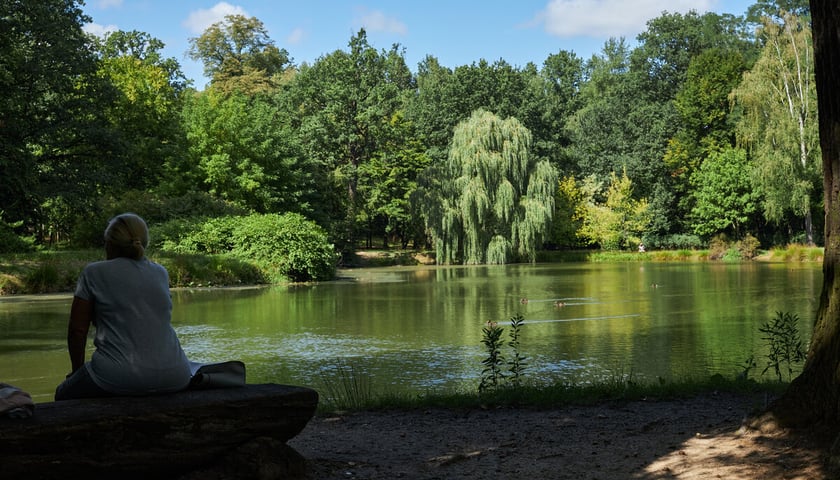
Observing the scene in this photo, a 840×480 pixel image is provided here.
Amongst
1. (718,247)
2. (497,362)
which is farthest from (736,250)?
(497,362)

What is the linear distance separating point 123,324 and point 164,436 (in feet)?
1.88

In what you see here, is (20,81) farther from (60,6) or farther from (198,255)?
(198,255)

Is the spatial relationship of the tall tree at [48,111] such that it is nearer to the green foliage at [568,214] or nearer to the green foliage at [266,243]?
the green foliage at [266,243]

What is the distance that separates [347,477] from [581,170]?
5513 cm

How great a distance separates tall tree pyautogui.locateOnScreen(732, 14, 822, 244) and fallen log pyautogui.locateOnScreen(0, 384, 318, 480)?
3881 centimetres

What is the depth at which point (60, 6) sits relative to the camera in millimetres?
27797

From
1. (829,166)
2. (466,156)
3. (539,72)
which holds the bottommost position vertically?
(829,166)

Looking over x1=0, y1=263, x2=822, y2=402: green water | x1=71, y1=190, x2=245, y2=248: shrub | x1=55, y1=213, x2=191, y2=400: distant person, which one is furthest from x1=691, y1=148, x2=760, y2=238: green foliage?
x1=55, y1=213, x2=191, y2=400: distant person

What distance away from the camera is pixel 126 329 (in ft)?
12.7

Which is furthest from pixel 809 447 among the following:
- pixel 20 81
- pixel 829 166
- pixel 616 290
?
pixel 20 81

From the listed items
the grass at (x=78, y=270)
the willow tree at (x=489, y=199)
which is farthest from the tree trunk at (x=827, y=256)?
the willow tree at (x=489, y=199)

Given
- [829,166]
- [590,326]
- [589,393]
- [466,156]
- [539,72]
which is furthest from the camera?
[539,72]

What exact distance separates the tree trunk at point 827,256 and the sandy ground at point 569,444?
19cm

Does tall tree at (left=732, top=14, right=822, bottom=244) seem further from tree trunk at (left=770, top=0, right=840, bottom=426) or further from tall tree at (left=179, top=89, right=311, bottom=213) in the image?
tree trunk at (left=770, top=0, right=840, bottom=426)
